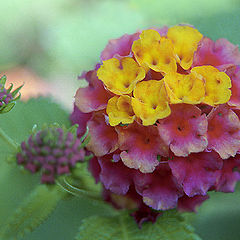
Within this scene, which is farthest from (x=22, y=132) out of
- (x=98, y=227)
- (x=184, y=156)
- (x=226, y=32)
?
(x=226, y=32)

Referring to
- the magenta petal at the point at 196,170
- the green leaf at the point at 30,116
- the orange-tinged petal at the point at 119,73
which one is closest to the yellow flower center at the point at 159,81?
the orange-tinged petal at the point at 119,73

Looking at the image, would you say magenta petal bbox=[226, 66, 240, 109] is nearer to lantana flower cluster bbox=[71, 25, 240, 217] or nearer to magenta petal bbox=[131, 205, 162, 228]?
lantana flower cluster bbox=[71, 25, 240, 217]

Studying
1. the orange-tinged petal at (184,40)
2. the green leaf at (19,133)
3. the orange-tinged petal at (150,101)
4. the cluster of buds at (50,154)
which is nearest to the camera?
the cluster of buds at (50,154)

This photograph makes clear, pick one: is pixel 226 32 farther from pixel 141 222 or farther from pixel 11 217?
pixel 11 217

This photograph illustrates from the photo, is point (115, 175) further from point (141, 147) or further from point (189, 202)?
point (189, 202)

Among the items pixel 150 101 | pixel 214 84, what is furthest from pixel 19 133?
pixel 214 84

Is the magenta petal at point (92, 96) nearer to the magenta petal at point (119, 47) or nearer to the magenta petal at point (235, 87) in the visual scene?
the magenta petal at point (119, 47)
